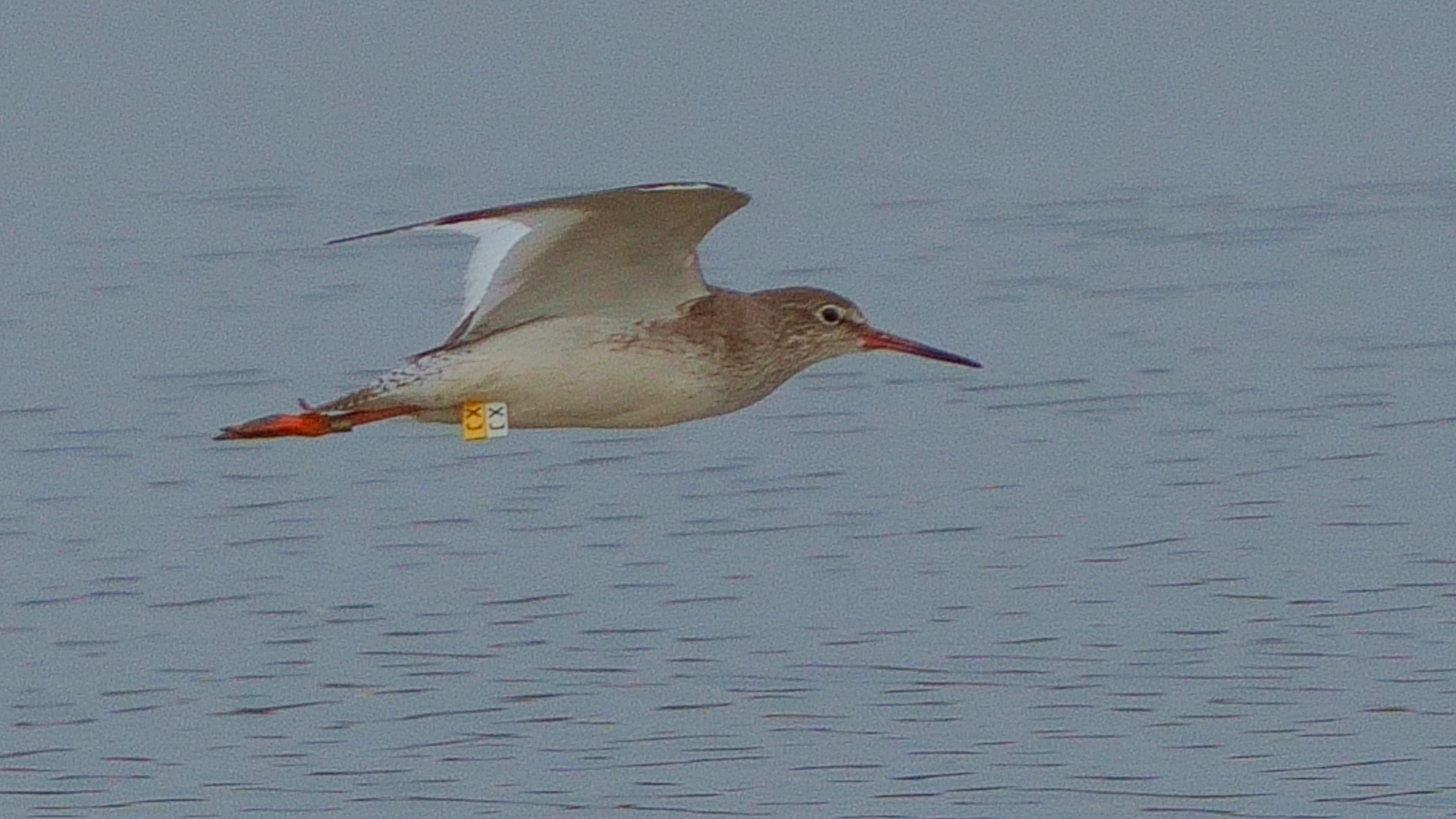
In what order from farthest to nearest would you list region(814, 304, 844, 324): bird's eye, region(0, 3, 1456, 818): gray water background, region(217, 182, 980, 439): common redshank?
region(814, 304, 844, 324): bird's eye < region(0, 3, 1456, 818): gray water background < region(217, 182, 980, 439): common redshank

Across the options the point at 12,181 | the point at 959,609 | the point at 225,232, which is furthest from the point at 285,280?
the point at 959,609

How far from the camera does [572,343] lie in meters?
10.5

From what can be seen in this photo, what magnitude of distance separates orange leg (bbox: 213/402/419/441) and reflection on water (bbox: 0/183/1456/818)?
Answer: 107cm

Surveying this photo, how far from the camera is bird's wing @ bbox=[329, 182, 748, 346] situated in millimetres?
10031

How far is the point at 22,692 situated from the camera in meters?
11.8

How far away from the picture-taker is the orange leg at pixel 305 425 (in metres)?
10.6

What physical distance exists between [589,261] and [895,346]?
1675 millimetres

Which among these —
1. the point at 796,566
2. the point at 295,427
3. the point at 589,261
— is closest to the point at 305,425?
the point at 295,427

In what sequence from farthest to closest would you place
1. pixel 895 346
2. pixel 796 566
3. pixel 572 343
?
pixel 796 566
pixel 895 346
pixel 572 343

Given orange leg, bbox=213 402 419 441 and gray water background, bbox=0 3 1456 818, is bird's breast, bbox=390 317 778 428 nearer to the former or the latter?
orange leg, bbox=213 402 419 441

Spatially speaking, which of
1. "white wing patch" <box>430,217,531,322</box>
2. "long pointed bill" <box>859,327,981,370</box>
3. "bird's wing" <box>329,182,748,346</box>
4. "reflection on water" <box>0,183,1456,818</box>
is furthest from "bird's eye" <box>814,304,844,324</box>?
"white wing patch" <box>430,217,531,322</box>

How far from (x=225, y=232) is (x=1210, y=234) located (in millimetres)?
4609

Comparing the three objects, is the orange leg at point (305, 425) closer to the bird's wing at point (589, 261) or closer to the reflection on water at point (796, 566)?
the bird's wing at point (589, 261)

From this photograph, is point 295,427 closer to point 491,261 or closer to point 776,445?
point 491,261
